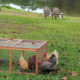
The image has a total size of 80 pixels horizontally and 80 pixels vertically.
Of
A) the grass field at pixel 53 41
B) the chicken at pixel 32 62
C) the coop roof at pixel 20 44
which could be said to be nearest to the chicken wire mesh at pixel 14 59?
the chicken at pixel 32 62

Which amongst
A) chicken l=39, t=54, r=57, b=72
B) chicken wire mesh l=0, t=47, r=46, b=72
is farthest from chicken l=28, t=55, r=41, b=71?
chicken l=39, t=54, r=57, b=72

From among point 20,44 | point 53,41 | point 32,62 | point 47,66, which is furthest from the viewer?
point 53,41

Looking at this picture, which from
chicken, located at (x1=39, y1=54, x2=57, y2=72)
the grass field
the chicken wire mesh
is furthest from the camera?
the chicken wire mesh

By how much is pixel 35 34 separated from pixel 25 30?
1.38 m

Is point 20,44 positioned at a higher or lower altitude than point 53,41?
higher

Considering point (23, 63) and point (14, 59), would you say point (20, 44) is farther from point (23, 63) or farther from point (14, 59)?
point (23, 63)

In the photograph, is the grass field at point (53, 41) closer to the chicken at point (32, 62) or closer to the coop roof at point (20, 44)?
the chicken at point (32, 62)

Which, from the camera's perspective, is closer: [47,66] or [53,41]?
[47,66]

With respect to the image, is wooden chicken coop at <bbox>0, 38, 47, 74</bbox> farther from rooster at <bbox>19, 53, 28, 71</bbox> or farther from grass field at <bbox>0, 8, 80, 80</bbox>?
grass field at <bbox>0, 8, 80, 80</bbox>

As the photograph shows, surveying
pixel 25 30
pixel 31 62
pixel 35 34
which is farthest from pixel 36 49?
pixel 25 30

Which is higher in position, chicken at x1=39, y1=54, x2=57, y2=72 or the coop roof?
the coop roof

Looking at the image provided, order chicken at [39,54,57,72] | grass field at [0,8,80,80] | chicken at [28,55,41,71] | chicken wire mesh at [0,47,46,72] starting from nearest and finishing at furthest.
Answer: grass field at [0,8,80,80]
chicken at [39,54,57,72]
chicken at [28,55,41,71]
chicken wire mesh at [0,47,46,72]

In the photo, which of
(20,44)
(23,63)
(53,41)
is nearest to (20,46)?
(20,44)

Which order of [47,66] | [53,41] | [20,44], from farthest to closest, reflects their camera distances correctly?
[53,41] → [20,44] → [47,66]
